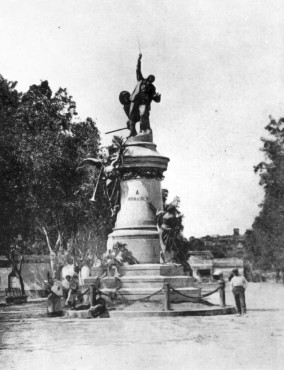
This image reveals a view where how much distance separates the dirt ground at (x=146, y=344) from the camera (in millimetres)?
10117

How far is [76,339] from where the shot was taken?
13.0 metres

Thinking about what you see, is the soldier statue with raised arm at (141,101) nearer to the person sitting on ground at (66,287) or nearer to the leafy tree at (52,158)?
→ the person sitting on ground at (66,287)

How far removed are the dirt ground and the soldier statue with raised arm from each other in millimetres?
7802

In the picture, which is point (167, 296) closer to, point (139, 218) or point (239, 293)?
point (239, 293)

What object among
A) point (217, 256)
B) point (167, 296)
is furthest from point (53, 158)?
point (217, 256)

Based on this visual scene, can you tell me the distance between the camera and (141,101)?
22609mm

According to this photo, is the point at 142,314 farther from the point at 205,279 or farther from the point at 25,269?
the point at 205,279

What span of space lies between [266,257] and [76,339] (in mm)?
51627

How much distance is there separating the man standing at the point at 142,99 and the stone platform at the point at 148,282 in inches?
196

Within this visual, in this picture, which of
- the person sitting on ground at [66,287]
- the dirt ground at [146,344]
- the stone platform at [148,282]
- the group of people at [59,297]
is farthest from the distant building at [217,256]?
the dirt ground at [146,344]

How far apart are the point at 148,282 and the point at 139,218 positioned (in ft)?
8.26

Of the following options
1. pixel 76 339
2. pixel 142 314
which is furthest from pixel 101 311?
→ pixel 76 339

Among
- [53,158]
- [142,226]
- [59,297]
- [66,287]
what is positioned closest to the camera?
[59,297]

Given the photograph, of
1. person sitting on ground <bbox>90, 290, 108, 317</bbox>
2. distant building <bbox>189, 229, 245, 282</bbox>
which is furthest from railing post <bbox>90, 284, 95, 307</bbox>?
distant building <bbox>189, 229, 245, 282</bbox>
